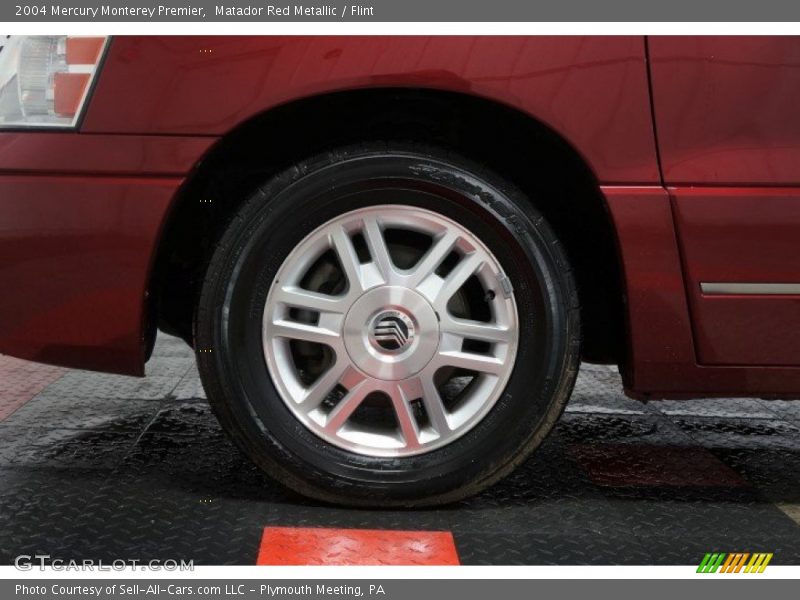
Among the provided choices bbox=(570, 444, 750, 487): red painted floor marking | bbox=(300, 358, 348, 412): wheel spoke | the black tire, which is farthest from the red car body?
bbox=(570, 444, 750, 487): red painted floor marking

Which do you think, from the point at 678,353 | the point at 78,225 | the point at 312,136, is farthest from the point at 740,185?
the point at 78,225

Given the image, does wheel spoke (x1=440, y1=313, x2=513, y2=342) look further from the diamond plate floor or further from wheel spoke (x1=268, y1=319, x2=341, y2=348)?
the diamond plate floor

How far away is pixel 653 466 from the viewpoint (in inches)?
112

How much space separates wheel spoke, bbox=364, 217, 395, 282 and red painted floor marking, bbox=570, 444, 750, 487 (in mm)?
854

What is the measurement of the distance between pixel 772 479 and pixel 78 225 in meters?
1.91

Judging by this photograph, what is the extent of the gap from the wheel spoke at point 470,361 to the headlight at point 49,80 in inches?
38.1

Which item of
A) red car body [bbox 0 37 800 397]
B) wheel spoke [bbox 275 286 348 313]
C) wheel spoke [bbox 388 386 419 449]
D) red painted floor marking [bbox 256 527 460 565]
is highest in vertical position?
red car body [bbox 0 37 800 397]

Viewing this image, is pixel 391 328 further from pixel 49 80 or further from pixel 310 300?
pixel 49 80

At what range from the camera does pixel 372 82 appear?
217 cm

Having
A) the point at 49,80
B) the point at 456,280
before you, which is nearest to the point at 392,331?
the point at 456,280

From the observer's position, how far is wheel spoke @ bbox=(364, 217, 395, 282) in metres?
2.29

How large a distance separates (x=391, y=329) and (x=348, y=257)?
0.62 feet

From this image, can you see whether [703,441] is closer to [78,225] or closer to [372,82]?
[372,82]

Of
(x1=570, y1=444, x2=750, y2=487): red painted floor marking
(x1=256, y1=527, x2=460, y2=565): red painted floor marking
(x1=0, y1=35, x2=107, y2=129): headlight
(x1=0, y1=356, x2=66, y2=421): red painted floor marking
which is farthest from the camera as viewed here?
(x1=0, y1=356, x2=66, y2=421): red painted floor marking
